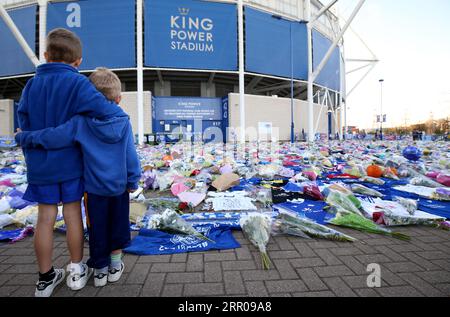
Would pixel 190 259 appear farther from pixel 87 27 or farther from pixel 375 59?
pixel 375 59

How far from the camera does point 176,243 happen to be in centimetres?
201

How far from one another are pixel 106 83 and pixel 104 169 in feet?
1.74

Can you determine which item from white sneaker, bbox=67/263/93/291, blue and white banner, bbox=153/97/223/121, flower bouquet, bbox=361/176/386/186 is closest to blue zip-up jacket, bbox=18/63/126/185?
white sneaker, bbox=67/263/93/291

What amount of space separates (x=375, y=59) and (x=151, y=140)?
24.7 metres

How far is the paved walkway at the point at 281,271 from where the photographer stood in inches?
54.3

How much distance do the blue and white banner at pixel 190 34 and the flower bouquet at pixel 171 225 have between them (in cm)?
1664

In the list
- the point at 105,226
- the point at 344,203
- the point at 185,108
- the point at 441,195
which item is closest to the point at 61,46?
the point at 105,226

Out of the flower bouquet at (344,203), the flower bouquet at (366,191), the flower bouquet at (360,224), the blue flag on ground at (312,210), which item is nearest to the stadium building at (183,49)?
the flower bouquet at (366,191)

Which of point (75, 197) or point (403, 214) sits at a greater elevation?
point (75, 197)

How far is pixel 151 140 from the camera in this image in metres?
18.1

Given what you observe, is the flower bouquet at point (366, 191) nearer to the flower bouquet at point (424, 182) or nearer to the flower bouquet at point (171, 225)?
the flower bouquet at point (424, 182)

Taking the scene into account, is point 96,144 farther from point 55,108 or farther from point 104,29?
point 104,29

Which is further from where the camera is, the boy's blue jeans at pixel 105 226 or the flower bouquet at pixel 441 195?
the flower bouquet at pixel 441 195
